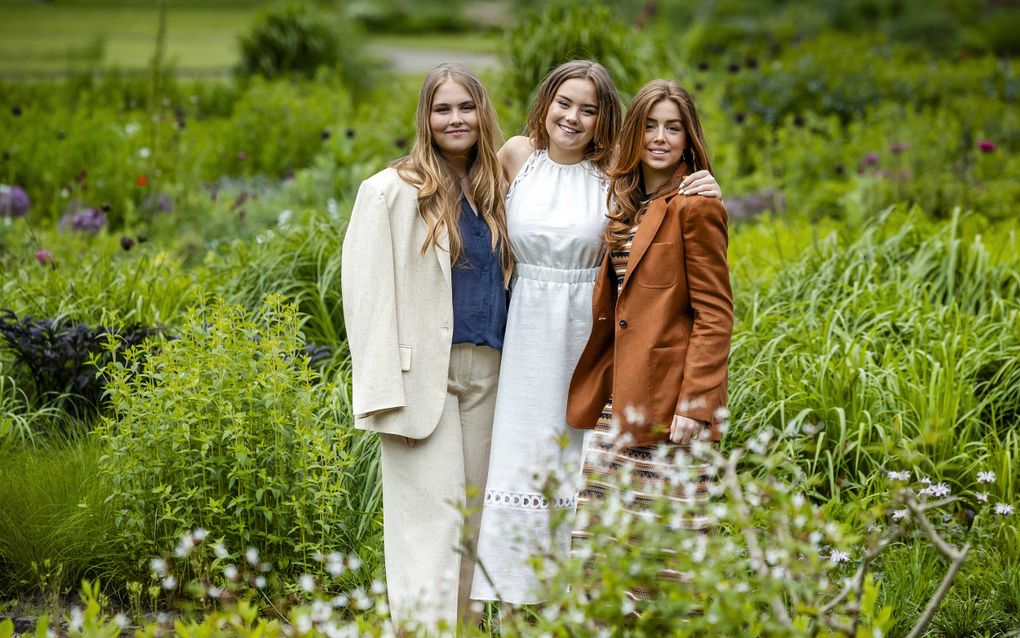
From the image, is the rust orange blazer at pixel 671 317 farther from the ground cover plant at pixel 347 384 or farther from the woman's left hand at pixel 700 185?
the ground cover plant at pixel 347 384

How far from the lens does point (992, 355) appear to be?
15.5ft

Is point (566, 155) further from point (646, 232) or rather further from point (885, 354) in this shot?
point (885, 354)

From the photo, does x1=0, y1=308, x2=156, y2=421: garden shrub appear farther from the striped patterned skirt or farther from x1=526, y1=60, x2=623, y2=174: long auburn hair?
the striped patterned skirt

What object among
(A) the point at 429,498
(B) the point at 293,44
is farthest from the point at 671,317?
(B) the point at 293,44

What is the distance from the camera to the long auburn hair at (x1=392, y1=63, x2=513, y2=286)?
3.31m

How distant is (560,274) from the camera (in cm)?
339

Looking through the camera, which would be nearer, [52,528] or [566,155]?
[566,155]

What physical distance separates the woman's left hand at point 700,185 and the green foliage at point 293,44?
9954 mm

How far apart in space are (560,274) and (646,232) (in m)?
0.37

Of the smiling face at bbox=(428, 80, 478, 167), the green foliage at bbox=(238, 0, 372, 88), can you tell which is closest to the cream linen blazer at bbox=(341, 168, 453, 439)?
the smiling face at bbox=(428, 80, 478, 167)

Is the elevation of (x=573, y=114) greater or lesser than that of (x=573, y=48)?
lesser

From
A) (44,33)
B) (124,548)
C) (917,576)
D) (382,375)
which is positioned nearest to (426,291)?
(382,375)

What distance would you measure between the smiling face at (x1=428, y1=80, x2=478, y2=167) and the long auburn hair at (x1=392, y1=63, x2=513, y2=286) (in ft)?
0.05

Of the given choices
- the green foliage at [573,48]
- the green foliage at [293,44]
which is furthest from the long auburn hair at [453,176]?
the green foliage at [293,44]
